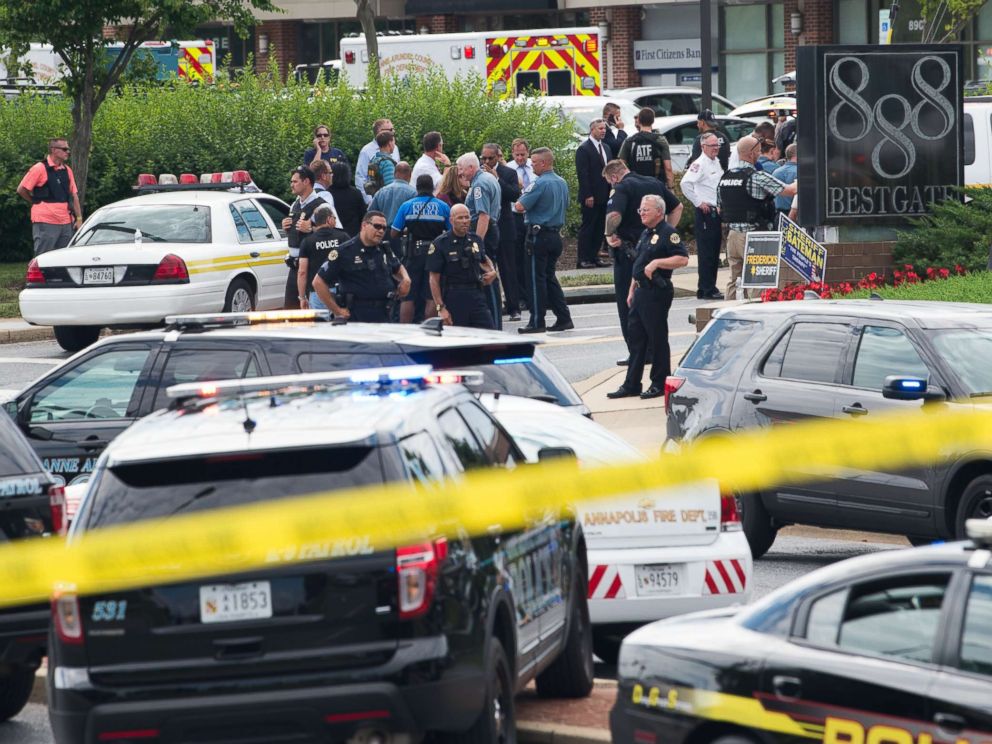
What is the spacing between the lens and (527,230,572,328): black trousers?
20562 millimetres

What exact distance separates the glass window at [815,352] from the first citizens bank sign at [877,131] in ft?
22.8

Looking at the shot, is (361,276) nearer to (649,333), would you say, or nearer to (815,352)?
(649,333)

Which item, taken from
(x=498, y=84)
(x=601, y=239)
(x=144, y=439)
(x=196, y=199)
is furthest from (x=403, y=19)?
(x=144, y=439)

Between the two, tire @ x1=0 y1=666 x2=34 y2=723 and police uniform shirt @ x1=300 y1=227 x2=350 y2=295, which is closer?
tire @ x1=0 y1=666 x2=34 y2=723

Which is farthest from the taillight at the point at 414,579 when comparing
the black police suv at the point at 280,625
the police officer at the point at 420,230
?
the police officer at the point at 420,230

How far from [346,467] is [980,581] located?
6.90 ft

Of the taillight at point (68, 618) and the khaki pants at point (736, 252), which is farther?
the khaki pants at point (736, 252)

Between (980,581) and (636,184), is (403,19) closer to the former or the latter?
(636,184)

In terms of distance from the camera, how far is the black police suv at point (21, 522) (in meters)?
8.12

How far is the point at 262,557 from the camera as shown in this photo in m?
6.30

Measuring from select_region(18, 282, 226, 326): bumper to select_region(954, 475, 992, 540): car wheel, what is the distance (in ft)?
36.0

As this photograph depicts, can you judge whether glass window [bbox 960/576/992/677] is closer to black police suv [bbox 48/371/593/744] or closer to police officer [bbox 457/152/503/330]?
black police suv [bbox 48/371/593/744]

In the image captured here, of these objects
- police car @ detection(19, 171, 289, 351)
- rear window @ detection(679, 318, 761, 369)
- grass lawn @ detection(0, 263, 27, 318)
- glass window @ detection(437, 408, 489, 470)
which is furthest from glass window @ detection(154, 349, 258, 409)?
grass lawn @ detection(0, 263, 27, 318)

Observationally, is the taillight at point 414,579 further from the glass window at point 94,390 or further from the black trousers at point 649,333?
the black trousers at point 649,333
